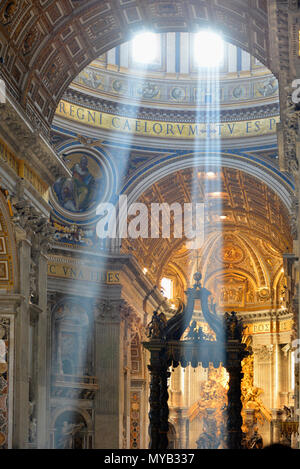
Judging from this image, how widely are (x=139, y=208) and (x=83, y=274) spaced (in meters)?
3.70

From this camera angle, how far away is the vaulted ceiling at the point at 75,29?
14711 millimetres

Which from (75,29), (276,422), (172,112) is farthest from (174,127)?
(276,422)

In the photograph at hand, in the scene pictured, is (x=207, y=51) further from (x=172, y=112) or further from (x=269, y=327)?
(x=269, y=327)

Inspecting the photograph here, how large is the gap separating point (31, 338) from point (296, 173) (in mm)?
5388

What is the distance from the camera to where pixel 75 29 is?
16203mm

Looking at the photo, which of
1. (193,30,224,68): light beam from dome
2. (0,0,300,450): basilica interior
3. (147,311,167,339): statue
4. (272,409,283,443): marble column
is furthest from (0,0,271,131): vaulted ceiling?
(272,409,283,443): marble column

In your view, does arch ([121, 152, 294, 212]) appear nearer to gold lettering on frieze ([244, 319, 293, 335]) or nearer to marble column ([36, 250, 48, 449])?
gold lettering on frieze ([244, 319, 293, 335])

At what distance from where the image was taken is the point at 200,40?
28375 mm

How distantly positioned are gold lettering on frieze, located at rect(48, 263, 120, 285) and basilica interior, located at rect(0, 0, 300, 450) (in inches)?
1.7

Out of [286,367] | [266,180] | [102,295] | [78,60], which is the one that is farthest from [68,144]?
[286,367]

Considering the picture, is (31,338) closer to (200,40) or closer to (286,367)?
(200,40)

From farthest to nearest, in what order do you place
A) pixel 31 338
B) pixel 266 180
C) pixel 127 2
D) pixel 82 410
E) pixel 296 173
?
pixel 266 180, pixel 82 410, pixel 127 2, pixel 31 338, pixel 296 173

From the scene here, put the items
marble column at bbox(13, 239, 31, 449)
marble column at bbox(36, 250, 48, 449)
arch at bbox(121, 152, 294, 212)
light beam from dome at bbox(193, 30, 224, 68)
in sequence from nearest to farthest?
marble column at bbox(13, 239, 31, 449) → marble column at bbox(36, 250, 48, 449) → arch at bbox(121, 152, 294, 212) → light beam from dome at bbox(193, 30, 224, 68)

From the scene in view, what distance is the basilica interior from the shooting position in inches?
563
